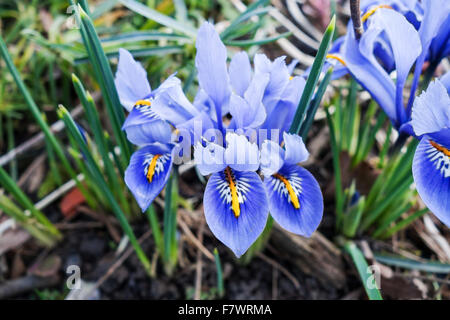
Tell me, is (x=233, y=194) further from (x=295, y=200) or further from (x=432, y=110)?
(x=432, y=110)

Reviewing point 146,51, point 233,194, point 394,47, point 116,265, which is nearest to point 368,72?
point 394,47

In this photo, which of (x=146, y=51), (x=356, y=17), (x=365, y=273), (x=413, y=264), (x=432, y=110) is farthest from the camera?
(x=146, y=51)

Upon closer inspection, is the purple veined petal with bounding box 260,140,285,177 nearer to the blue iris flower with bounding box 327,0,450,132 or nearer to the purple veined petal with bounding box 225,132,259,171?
the purple veined petal with bounding box 225,132,259,171

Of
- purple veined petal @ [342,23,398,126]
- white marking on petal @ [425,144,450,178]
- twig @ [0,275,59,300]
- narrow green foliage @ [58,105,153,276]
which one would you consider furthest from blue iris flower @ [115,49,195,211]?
twig @ [0,275,59,300]

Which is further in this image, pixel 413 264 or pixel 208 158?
pixel 413 264

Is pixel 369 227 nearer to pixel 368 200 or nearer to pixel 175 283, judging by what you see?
pixel 368 200

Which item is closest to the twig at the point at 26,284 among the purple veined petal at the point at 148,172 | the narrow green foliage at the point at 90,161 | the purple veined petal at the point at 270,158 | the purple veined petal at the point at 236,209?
the narrow green foliage at the point at 90,161

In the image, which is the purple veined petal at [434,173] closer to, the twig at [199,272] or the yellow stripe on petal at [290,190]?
the yellow stripe on petal at [290,190]
